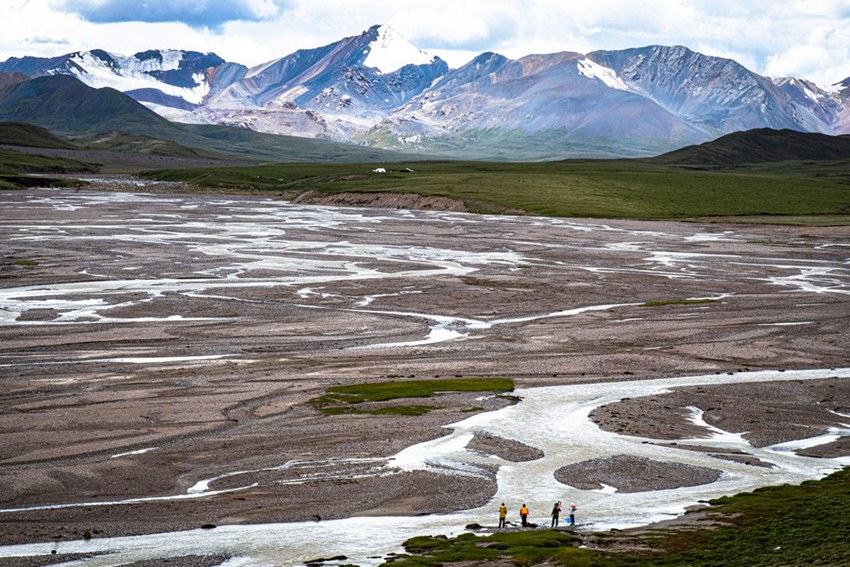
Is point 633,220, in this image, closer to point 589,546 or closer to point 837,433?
point 837,433

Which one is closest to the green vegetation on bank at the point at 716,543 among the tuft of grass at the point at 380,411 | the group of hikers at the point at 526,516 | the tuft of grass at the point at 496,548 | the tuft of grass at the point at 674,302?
the tuft of grass at the point at 496,548

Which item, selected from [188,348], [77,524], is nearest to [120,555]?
[77,524]

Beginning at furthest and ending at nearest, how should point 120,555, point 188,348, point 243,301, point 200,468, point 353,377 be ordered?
point 243,301 → point 188,348 → point 353,377 → point 200,468 → point 120,555

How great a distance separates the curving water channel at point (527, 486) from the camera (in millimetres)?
32969

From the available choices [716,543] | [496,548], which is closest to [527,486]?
[496,548]

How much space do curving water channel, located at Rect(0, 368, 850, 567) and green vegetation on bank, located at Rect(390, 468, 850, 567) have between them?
1.94 m

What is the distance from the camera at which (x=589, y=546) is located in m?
33.0

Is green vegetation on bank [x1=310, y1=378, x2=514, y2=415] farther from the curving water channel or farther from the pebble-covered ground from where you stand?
the curving water channel

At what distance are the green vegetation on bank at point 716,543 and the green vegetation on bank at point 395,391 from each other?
16.6m

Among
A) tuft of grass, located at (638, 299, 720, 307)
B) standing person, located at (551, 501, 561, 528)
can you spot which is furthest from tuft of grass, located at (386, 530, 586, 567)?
tuft of grass, located at (638, 299, 720, 307)

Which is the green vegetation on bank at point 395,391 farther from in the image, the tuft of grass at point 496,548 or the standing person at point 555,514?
the tuft of grass at point 496,548

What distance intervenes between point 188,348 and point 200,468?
73.9ft

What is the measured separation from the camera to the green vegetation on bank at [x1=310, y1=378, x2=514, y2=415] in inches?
1978

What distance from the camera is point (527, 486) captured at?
4041 centimetres
